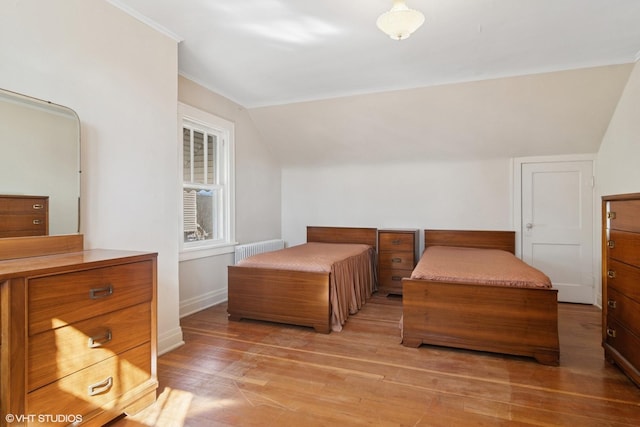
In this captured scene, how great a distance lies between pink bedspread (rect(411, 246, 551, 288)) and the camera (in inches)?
100

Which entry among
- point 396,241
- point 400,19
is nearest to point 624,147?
point 396,241

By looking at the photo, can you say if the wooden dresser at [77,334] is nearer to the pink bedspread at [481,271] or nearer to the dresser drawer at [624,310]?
the pink bedspread at [481,271]

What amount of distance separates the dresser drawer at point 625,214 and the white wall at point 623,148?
3.39ft

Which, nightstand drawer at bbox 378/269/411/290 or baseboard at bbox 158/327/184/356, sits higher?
nightstand drawer at bbox 378/269/411/290

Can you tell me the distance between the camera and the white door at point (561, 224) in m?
3.93

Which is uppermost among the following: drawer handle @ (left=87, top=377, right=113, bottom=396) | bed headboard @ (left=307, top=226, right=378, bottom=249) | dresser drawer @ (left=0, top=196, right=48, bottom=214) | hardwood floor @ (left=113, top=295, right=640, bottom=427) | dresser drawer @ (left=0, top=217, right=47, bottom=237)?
dresser drawer @ (left=0, top=196, right=48, bottom=214)

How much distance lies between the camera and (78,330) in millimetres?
1535

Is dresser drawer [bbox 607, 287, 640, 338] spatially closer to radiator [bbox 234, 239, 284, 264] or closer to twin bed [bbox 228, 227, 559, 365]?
twin bed [bbox 228, 227, 559, 365]

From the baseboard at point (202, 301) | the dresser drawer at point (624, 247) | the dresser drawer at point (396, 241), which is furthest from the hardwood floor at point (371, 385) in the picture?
the dresser drawer at point (396, 241)

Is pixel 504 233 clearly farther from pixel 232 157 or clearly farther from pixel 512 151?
pixel 232 157

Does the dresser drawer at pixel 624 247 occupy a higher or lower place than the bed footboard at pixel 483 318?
higher

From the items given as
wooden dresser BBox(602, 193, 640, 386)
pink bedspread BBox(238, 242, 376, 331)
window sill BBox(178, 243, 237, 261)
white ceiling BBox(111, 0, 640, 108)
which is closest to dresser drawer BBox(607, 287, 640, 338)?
wooden dresser BBox(602, 193, 640, 386)

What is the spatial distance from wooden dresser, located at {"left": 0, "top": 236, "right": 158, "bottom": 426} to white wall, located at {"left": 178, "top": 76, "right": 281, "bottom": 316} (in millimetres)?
1585

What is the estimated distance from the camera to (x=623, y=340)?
216 cm
